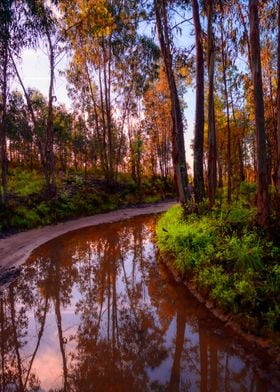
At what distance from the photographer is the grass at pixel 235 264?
6.06 meters

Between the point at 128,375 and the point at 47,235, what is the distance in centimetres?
1194

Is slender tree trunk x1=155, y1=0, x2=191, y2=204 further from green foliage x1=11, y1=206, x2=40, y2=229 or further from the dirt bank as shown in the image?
green foliage x1=11, y1=206, x2=40, y2=229

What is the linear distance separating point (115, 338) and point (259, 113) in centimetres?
611

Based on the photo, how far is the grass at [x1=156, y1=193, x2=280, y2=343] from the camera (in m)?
6.06

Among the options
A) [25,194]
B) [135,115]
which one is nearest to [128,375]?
[25,194]

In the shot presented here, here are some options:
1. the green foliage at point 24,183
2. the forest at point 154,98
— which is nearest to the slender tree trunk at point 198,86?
the forest at point 154,98

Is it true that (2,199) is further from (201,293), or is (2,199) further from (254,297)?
(254,297)

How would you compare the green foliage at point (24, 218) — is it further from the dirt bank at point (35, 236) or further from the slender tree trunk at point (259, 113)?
the slender tree trunk at point (259, 113)

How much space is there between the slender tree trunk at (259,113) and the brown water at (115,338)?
9.65 feet

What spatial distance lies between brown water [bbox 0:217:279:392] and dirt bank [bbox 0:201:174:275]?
1.36 meters

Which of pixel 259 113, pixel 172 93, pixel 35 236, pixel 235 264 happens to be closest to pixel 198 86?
pixel 172 93

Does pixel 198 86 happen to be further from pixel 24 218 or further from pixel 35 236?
pixel 24 218

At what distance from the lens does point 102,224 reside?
20.1 metres

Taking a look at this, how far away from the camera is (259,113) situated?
28.0ft
